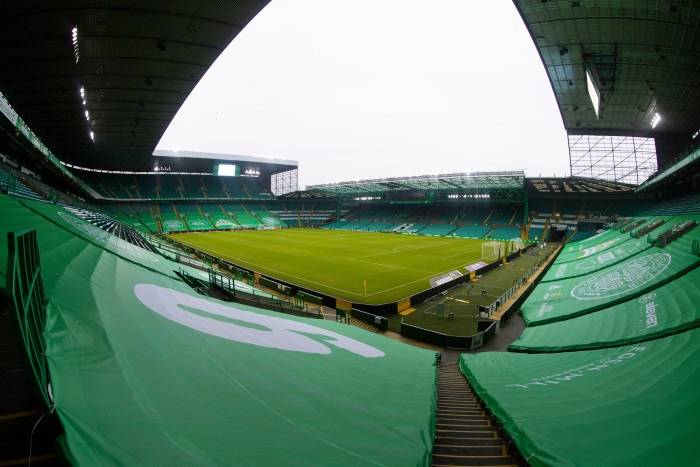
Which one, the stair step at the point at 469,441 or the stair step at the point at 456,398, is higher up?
the stair step at the point at 469,441

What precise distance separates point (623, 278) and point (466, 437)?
45.3 ft

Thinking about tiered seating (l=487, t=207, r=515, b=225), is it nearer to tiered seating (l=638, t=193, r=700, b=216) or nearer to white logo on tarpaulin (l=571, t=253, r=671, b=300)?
tiered seating (l=638, t=193, r=700, b=216)

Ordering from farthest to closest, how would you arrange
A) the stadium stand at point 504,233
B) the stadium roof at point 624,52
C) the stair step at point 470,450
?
the stadium stand at point 504,233 < the stadium roof at point 624,52 < the stair step at point 470,450

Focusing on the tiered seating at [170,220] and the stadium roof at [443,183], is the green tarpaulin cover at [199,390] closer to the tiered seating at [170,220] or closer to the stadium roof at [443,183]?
the stadium roof at [443,183]

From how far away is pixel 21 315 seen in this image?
2.24 metres

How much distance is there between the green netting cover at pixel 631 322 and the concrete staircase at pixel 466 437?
14.9 feet

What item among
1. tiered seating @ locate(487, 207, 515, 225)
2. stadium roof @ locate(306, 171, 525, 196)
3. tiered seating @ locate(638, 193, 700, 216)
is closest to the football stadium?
tiered seating @ locate(638, 193, 700, 216)

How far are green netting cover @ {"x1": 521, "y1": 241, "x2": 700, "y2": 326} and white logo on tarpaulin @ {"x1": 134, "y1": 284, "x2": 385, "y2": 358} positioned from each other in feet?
32.3

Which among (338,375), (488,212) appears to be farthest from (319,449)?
(488,212)

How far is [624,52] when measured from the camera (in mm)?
19094

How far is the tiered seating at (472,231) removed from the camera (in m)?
54.4

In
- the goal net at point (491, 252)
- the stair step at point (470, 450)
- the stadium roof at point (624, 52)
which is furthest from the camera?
the goal net at point (491, 252)

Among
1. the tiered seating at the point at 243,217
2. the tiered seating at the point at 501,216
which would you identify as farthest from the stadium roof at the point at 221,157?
the tiered seating at the point at 501,216

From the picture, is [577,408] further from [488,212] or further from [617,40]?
[488,212]
